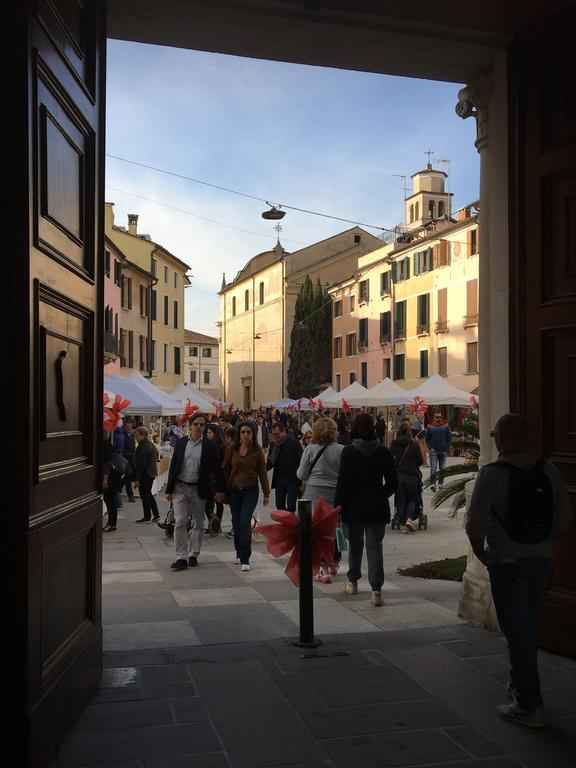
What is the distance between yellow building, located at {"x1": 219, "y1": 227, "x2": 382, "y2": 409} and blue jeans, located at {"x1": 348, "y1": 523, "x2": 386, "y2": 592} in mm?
56113

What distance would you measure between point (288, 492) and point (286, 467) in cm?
38

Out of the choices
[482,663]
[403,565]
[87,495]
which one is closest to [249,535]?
[403,565]

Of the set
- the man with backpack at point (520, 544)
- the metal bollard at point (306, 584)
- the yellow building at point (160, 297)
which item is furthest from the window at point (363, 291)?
the man with backpack at point (520, 544)

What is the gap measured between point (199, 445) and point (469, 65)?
482 cm

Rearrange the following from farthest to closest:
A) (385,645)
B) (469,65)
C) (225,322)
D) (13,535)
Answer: (225,322) → (469,65) → (385,645) → (13,535)

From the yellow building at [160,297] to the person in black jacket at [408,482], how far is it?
31.9m

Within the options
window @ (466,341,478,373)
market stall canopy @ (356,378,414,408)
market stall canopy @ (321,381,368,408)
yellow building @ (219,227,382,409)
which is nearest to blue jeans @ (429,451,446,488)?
market stall canopy @ (356,378,414,408)

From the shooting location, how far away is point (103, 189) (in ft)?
16.1

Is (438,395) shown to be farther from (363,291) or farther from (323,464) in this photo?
(363,291)

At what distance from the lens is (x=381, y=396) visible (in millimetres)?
28500

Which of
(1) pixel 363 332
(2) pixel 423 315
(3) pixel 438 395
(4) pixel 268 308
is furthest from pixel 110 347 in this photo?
(4) pixel 268 308

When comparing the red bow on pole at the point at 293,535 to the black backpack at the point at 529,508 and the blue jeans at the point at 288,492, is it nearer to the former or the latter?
the black backpack at the point at 529,508

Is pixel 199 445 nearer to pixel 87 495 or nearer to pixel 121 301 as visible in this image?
pixel 87 495

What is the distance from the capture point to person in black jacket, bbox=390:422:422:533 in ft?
41.2
